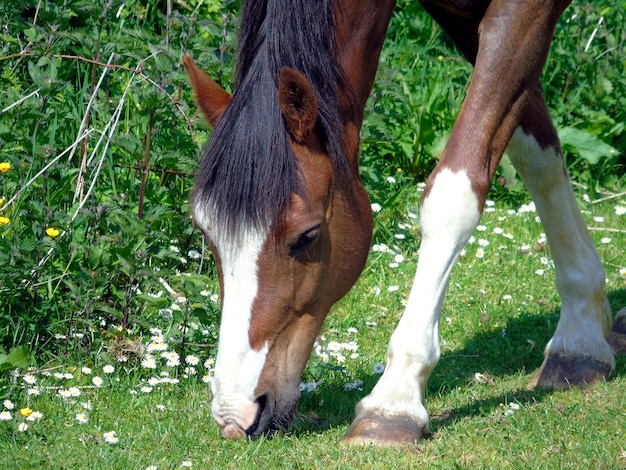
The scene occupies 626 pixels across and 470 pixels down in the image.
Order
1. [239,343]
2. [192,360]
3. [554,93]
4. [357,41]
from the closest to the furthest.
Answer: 1. [239,343]
2. [357,41]
3. [192,360]
4. [554,93]

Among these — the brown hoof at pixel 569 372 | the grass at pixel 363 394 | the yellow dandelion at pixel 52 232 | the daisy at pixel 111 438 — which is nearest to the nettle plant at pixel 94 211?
the yellow dandelion at pixel 52 232

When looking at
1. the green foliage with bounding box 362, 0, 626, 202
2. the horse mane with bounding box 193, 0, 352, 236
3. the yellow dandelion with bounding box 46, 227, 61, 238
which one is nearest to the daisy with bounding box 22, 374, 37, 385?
the yellow dandelion with bounding box 46, 227, 61, 238

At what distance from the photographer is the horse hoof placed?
13.6 feet

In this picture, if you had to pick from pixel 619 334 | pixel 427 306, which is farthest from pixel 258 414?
pixel 619 334

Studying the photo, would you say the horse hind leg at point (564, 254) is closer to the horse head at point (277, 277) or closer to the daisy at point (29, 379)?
the horse head at point (277, 277)

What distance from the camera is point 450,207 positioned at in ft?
10.2

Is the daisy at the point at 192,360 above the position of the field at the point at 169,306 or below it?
below

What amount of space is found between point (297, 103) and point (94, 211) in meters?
1.45

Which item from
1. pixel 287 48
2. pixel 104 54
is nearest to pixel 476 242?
pixel 104 54

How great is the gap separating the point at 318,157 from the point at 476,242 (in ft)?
8.94

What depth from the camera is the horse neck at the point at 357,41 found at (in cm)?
321

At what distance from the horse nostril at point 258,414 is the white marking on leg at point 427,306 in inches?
15.0

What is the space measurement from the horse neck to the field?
1038 millimetres

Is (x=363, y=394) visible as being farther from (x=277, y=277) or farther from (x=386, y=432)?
(x=277, y=277)
